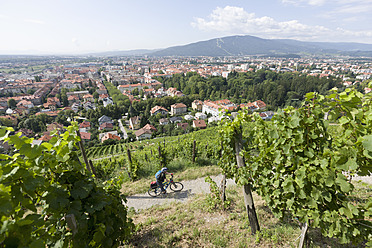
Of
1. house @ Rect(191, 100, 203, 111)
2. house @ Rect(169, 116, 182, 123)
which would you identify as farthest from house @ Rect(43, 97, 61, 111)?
house @ Rect(191, 100, 203, 111)

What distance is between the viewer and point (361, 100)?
6.99ft

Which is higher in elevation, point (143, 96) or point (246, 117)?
point (246, 117)

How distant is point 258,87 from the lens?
69.3 metres

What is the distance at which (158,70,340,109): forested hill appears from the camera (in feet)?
208

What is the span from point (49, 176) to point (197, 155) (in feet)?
28.8

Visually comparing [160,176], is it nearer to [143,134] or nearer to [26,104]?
[143,134]

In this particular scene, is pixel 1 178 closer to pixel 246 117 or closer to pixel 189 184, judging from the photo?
pixel 246 117

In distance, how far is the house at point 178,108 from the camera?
62281mm

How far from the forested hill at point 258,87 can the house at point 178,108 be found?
14.0 meters

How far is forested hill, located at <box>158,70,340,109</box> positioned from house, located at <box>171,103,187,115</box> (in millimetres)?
14033

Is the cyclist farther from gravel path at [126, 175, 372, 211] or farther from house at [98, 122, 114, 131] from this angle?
house at [98, 122, 114, 131]

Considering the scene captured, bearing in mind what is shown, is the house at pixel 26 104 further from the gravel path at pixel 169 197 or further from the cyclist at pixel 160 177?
the cyclist at pixel 160 177

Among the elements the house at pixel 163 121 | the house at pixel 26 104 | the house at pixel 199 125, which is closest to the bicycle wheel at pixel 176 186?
the house at pixel 199 125

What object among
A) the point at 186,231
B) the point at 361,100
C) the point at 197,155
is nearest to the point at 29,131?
the point at 197,155
